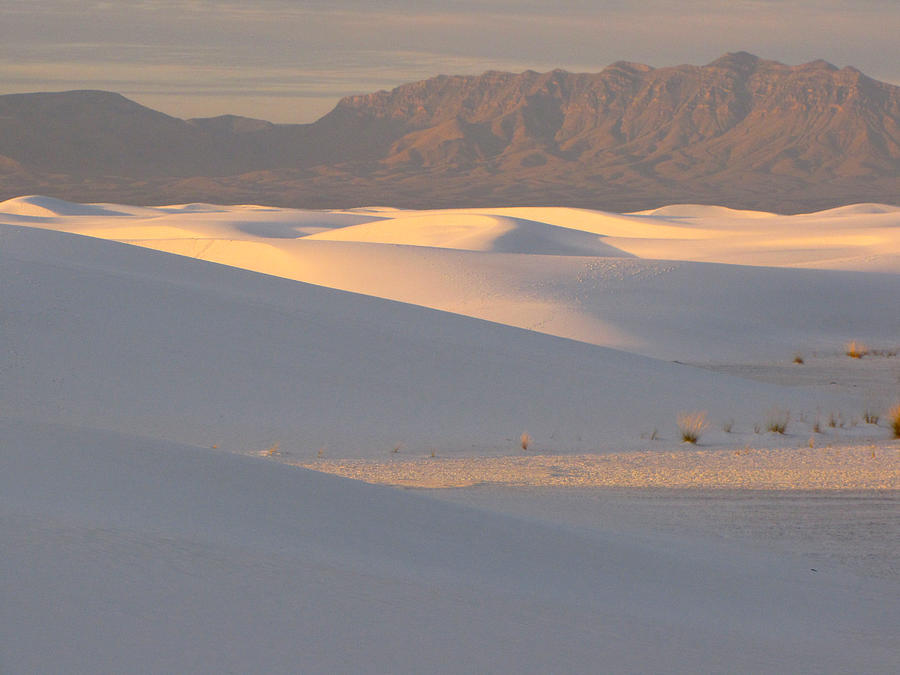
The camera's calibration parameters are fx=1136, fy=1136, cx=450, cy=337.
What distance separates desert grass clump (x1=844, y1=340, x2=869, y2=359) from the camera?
18.5m

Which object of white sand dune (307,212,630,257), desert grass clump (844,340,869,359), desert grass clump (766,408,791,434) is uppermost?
white sand dune (307,212,630,257)

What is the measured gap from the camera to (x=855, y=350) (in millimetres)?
18797

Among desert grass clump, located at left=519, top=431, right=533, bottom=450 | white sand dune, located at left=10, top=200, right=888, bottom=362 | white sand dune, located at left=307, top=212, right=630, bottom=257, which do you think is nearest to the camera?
desert grass clump, located at left=519, top=431, right=533, bottom=450

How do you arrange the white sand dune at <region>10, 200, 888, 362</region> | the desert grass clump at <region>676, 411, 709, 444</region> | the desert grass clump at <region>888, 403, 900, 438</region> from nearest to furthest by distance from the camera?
the desert grass clump at <region>676, 411, 709, 444</region> → the desert grass clump at <region>888, 403, 900, 438</region> → the white sand dune at <region>10, 200, 888, 362</region>

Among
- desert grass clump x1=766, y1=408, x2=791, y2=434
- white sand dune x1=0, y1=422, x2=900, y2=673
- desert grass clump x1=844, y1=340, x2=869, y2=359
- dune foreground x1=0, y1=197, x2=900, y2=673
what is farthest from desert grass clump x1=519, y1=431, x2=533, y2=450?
desert grass clump x1=844, y1=340, x2=869, y2=359

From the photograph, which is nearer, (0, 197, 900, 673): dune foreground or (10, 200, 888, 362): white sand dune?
(0, 197, 900, 673): dune foreground

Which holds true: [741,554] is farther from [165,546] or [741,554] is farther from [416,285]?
[416,285]

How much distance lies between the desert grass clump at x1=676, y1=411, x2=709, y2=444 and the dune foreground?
8 centimetres

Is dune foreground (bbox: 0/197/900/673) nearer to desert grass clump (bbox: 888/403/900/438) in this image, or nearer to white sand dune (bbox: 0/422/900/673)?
white sand dune (bbox: 0/422/900/673)

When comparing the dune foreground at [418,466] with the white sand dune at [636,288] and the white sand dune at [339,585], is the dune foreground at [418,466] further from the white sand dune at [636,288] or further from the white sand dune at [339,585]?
the white sand dune at [636,288]

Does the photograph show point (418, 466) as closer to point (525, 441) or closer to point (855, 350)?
point (525, 441)

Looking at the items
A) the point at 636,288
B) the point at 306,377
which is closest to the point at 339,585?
the point at 306,377

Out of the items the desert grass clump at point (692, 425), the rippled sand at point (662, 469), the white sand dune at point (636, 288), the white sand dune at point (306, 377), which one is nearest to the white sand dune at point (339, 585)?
the rippled sand at point (662, 469)

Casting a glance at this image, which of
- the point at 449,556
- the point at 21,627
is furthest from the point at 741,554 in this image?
the point at 21,627
